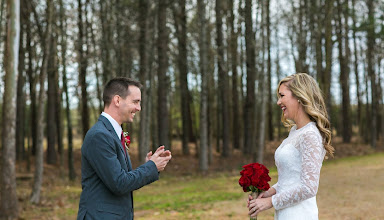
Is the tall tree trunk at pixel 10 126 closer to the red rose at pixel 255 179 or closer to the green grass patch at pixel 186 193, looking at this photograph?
the green grass patch at pixel 186 193

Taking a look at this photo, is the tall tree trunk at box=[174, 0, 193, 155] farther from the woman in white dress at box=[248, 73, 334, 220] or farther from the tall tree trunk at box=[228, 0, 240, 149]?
the woman in white dress at box=[248, 73, 334, 220]

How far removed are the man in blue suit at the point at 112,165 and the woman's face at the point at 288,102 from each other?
1.09 metres

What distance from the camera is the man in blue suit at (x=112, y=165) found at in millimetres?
3213

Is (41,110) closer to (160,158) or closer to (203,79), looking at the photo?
(203,79)

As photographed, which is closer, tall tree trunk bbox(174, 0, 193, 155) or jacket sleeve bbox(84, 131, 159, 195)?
jacket sleeve bbox(84, 131, 159, 195)

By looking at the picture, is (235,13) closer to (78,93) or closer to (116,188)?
(78,93)

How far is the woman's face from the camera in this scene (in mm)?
3664

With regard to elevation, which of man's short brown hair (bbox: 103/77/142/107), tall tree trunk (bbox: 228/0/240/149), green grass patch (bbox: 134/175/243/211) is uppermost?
tall tree trunk (bbox: 228/0/240/149)

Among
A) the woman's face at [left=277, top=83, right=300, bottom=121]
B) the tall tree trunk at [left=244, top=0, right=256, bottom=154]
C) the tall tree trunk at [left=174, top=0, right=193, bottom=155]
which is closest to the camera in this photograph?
the woman's face at [left=277, top=83, right=300, bottom=121]

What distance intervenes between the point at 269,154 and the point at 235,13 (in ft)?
30.8

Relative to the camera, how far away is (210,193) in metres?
14.3

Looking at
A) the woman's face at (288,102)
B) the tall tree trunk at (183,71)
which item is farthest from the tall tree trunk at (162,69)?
the woman's face at (288,102)

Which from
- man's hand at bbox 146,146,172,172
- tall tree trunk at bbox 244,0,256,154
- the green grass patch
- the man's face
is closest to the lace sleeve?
man's hand at bbox 146,146,172,172

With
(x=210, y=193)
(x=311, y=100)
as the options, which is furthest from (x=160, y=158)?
(x=210, y=193)
